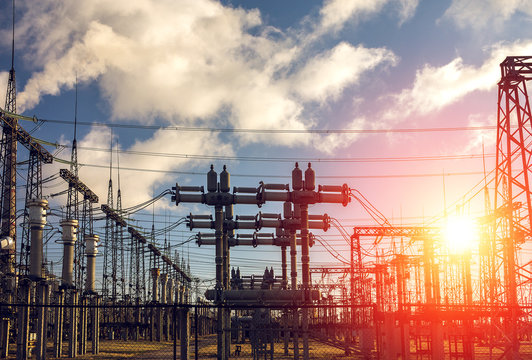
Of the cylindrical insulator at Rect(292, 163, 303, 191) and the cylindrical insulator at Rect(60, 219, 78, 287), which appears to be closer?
the cylindrical insulator at Rect(292, 163, 303, 191)

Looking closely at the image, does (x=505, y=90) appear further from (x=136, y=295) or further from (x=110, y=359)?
(x=136, y=295)

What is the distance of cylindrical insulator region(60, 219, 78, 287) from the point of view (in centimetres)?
3091

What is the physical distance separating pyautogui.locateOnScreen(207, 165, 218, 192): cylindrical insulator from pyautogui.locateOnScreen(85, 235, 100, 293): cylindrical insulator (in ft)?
43.4

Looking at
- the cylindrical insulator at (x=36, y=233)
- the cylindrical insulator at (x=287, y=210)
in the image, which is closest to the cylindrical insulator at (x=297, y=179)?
the cylindrical insulator at (x=287, y=210)

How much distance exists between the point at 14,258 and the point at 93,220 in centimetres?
1603

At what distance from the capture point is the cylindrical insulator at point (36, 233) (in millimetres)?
26562

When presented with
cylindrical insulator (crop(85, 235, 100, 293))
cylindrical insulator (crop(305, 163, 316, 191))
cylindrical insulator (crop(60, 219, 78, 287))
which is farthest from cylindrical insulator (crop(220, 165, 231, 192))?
cylindrical insulator (crop(85, 235, 100, 293))

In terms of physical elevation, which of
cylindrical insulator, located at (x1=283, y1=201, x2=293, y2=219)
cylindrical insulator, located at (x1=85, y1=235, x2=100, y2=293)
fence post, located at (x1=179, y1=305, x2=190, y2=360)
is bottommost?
fence post, located at (x1=179, y1=305, x2=190, y2=360)

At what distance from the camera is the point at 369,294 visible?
59062 millimetres

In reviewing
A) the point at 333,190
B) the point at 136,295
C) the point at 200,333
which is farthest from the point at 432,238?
the point at 200,333

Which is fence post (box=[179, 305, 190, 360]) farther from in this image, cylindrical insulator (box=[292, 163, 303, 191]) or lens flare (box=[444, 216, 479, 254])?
lens flare (box=[444, 216, 479, 254])

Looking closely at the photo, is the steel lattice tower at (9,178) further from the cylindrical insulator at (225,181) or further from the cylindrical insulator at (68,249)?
the cylindrical insulator at (225,181)

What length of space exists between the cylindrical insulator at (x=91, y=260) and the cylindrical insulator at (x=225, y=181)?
44.4 ft

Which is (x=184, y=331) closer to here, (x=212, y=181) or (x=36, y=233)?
(x=212, y=181)
